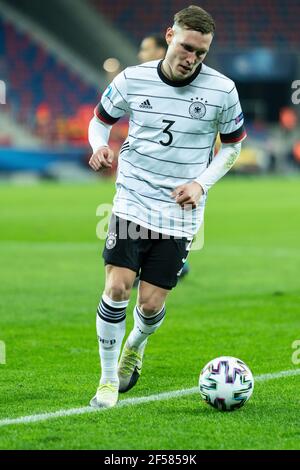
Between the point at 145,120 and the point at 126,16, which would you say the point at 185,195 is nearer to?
the point at 145,120

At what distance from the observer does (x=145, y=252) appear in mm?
5953

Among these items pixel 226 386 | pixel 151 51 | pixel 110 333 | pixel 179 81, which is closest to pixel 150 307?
pixel 110 333

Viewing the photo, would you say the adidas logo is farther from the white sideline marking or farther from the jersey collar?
the white sideline marking

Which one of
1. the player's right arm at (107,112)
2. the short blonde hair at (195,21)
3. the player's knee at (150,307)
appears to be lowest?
the player's knee at (150,307)

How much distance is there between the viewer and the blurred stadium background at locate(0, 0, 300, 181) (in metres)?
39.0

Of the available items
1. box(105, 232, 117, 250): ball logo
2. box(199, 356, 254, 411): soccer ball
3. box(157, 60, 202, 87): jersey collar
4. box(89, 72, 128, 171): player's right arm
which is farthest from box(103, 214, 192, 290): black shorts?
box(157, 60, 202, 87): jersey collar

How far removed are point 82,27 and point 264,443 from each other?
3931 centimetres

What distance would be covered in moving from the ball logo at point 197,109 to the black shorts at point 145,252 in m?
0.72

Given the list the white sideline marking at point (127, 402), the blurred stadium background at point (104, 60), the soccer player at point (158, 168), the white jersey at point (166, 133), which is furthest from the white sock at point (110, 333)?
the blurred stadium background at point (104, 60)

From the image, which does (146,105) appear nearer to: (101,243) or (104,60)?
(101,243)

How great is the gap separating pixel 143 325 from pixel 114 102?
4.42ft

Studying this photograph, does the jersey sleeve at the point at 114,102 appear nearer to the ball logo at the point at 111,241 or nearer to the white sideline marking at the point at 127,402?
the ball logo at the point at 111,241

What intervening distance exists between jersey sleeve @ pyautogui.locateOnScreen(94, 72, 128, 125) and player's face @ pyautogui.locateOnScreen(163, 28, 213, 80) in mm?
343

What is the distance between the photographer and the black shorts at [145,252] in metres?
5.83
